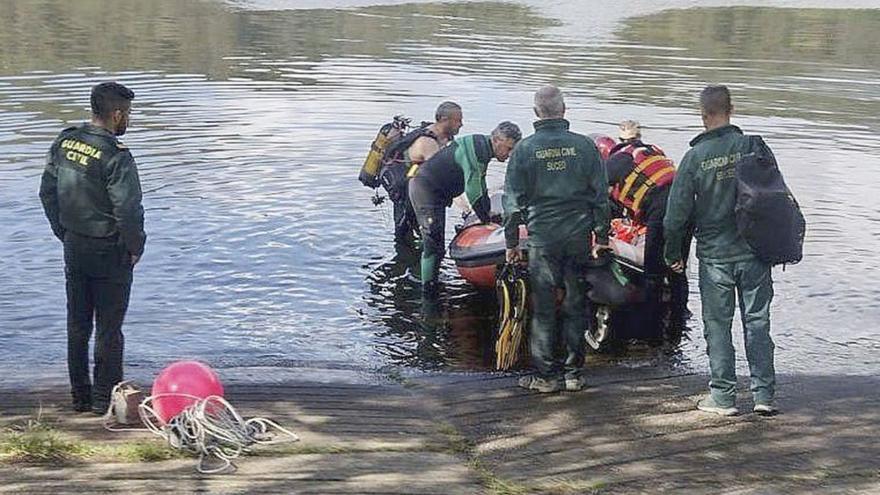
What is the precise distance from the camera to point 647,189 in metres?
8.22

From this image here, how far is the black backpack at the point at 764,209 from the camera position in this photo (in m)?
6.08

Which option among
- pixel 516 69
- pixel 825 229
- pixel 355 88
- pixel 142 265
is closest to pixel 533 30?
pixel 516 69

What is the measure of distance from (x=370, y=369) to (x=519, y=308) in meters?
1.19

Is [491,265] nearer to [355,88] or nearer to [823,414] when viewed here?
[823,414]

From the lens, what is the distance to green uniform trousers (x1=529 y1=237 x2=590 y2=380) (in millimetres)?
6957

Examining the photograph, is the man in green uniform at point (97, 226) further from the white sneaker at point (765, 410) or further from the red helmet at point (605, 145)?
the red helmet at point (605, 145)

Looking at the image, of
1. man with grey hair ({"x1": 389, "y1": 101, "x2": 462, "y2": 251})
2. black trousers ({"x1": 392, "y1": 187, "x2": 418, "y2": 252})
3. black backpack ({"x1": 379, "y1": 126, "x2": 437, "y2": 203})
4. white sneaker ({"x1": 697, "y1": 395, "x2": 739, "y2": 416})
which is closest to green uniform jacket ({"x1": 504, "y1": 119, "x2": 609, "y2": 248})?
white sneaker ({"x1": 697, "y1": 395, "x2": 739, "y2": 416})

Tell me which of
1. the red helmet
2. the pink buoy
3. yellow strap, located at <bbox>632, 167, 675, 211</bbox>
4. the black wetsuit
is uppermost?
the red helmet

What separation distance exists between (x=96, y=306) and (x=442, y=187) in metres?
3.85

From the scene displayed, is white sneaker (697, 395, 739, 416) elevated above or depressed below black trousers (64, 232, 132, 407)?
below

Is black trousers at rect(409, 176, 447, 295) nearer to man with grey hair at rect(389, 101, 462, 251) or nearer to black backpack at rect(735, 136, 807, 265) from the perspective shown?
man with grey hair at rect(389, 101, 462, 251)

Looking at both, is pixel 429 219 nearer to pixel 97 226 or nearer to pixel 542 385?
pixel 542 385

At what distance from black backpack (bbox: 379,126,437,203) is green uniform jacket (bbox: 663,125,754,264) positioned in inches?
180

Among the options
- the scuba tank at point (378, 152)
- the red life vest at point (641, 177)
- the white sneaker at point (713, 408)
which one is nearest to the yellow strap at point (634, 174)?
the red life vest at point (641, 177)
